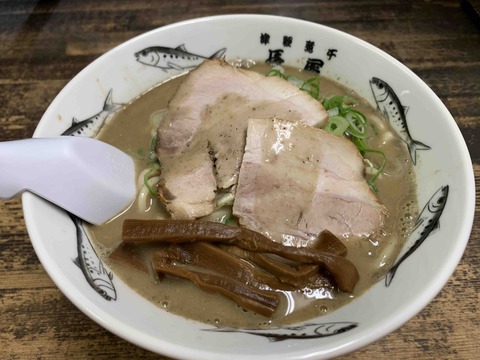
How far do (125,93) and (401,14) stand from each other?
183 centimetres

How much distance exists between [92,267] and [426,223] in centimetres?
112

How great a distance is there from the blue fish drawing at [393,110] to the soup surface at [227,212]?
0.03 m

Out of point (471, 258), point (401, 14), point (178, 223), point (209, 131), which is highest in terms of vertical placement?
point (401, 14)

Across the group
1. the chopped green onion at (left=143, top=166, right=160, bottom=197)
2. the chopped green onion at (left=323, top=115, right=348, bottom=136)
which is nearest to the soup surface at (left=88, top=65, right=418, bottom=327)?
the chopped green onion at (left=143, top=166, right=160, bottom=197)

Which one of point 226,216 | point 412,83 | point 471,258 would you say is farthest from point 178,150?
point 471,258

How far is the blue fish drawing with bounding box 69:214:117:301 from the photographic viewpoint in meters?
1.30

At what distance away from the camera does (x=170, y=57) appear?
1979mm

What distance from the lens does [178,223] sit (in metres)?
1.36

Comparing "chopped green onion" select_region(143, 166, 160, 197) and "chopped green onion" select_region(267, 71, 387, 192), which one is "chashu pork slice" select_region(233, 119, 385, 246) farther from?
"chopped green onion" select_region(143, 166, 160, 197)

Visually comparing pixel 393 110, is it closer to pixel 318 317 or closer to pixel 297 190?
pixel 297 190

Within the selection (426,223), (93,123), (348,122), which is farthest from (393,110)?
(93,123)

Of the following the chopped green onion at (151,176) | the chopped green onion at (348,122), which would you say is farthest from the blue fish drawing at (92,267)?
the chopped green onion at (348,122)

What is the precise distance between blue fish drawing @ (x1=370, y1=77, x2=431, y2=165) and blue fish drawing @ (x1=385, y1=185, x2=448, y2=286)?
8.8 inches

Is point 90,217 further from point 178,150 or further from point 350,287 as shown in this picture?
point 350,287
